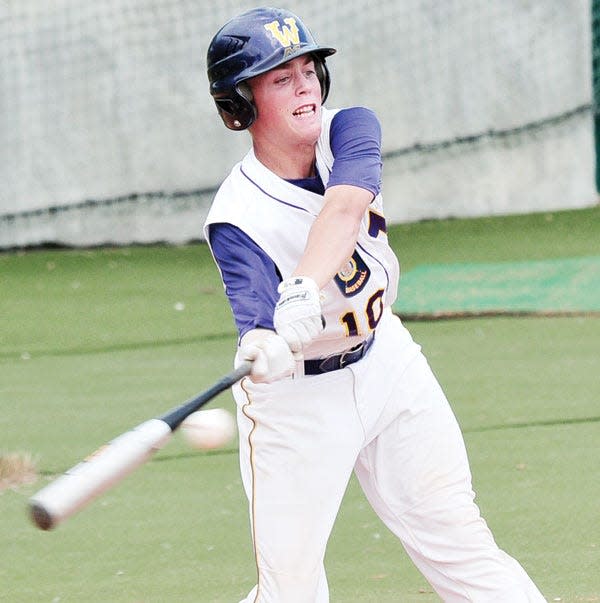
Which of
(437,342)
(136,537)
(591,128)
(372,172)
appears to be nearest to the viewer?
(372,172)

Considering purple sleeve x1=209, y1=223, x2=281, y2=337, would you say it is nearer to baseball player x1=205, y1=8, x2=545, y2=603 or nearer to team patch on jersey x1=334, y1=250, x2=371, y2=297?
baseball player x1=205, y1=8, x2=545, y2=603

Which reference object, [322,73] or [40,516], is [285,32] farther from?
[40,516]

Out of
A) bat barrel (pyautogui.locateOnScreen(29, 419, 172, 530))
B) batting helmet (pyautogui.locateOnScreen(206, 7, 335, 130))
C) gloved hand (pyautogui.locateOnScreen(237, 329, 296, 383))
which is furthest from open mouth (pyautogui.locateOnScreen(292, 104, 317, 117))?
bat barrel (pyautogui.locateOnScreen(29, 419, 172, 530))

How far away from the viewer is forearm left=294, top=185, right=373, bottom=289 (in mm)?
3387

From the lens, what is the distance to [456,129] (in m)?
11.9

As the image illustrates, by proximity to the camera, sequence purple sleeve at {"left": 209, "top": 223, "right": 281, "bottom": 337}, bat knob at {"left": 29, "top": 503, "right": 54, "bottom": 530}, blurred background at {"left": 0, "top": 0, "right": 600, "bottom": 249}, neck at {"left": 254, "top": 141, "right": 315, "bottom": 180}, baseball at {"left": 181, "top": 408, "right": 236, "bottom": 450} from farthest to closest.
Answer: blurred background at {"left": 0, "top": 0, "right": 600, "bottom": 249}
neck at {"left": 254, "top": 141, "right": 315, "bottom": 180}
purple sleeve at {"left": 209, "top": 223, "right": 281, "bottom": 337}
baseball at {"left": 181, "top": 408, "right": 236, "bottom": 450}
bat knob at {"left": 29, "top": 503, "right": 54, "bottom": 530}

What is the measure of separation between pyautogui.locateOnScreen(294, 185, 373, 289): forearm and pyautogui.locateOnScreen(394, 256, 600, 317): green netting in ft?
17.7

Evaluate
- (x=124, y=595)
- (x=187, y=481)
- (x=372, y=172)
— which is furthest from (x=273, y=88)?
(x=187, y=481)

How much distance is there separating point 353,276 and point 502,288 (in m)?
5.95

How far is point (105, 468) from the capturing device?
291 centimetres

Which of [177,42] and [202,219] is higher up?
[177,42]

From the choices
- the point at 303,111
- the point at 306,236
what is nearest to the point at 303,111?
the point at 303,111

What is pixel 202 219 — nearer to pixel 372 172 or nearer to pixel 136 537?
pixel 136 537

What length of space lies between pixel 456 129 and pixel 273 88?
8431 mm
